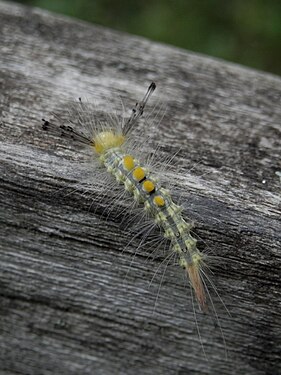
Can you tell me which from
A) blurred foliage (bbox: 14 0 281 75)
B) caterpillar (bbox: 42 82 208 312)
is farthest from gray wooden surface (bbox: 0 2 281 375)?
blurred foliage (bbox: 14 0 281 75)

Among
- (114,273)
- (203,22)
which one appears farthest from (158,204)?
(203,22)

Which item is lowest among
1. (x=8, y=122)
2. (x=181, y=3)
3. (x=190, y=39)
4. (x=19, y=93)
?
(x=8, y=122)

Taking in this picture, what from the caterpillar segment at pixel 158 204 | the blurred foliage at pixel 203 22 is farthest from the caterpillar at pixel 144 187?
the blurred foliage at pixel 203 22

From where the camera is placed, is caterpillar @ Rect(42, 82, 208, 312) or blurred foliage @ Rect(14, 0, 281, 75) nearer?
caterpillar @ Rect(42, 82, 208, 312)

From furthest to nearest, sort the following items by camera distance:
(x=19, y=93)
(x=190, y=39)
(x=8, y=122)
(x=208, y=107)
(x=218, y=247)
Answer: (x=190, y=39)
(x=208, y=107)
(x=19, y=93)
(x=8, y=122)
(x=218, y=247)

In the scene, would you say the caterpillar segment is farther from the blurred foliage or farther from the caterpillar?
the blurred foliage

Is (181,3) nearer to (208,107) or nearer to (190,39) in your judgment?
(190,39)

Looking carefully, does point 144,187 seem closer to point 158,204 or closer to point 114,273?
point 158,204

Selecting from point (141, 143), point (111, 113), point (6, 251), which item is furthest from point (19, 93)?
point (6, 251)
